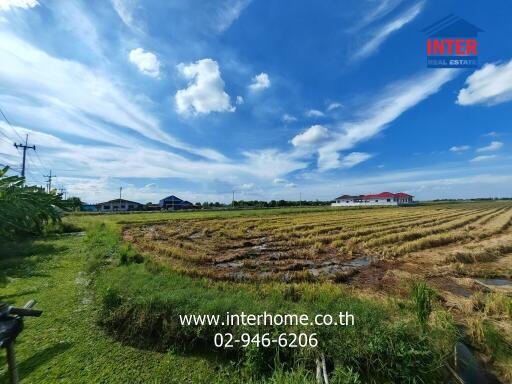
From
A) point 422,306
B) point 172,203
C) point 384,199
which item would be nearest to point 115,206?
point 172,203

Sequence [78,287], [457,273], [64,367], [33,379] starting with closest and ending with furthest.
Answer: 1. [33,379]
2. [64,367]
3. [78,287]
4. [457,273]

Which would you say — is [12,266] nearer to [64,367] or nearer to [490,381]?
[64,367]

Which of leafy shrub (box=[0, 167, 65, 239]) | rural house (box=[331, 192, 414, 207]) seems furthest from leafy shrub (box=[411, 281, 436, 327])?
rural house (box=[331, 192, 414, 207])

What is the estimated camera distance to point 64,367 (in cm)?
436

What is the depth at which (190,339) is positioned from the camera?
523cm

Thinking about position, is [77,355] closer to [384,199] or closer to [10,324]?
[10,324]

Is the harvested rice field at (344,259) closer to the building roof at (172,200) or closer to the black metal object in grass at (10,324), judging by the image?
the black metal object in grass at (10,324)

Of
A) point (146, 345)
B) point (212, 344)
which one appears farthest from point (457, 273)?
point (146, 345)

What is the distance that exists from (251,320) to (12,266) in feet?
40.4

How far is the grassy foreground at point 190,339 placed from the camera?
13.7ft

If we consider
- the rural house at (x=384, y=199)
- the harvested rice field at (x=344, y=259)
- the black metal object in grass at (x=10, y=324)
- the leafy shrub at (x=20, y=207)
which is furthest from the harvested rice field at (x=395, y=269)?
the rural house at (x=384, y=199)

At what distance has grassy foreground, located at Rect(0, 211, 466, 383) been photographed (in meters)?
4.17

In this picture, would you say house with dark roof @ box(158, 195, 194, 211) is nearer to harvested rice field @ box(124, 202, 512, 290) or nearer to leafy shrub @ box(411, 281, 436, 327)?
harvested rice field @ box(124, 202, 512, 290)

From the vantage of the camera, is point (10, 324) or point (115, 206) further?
point (115, 206)
